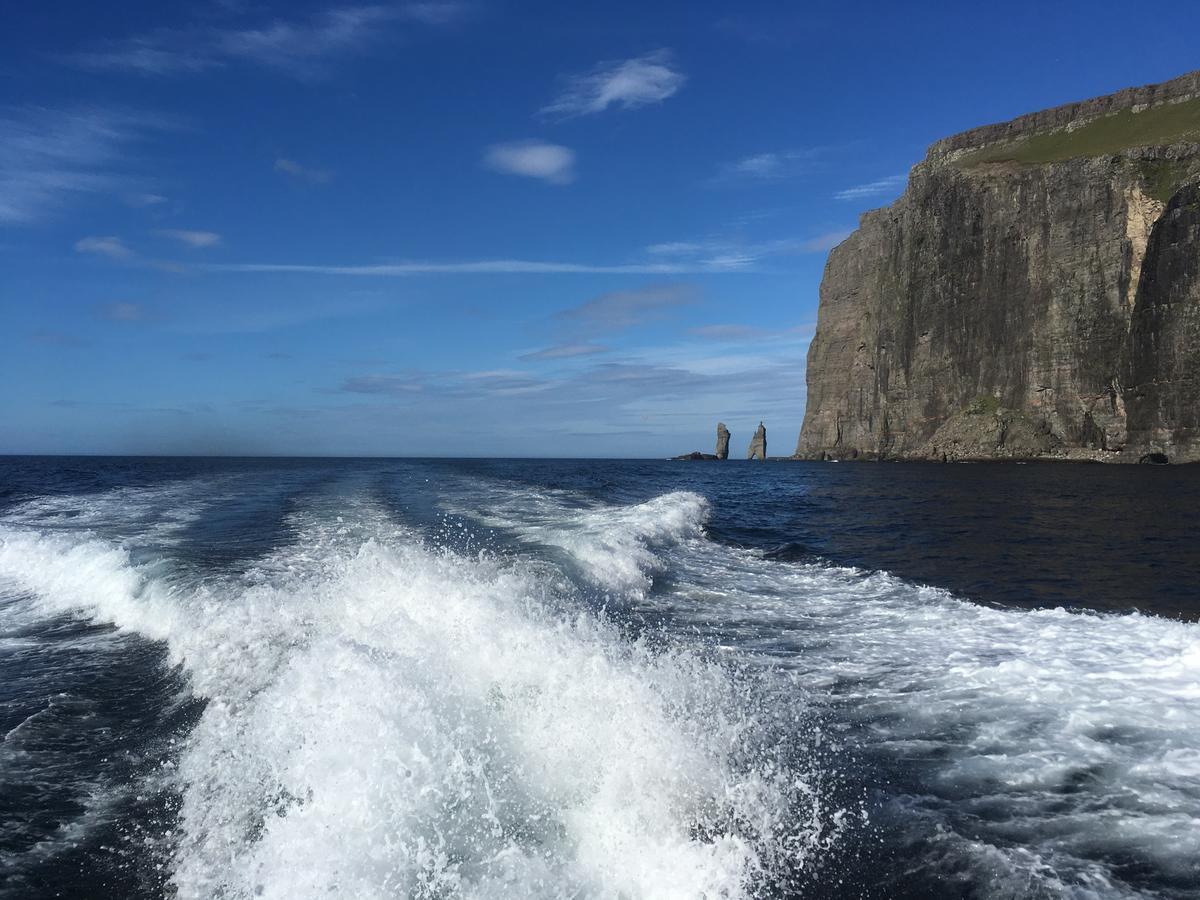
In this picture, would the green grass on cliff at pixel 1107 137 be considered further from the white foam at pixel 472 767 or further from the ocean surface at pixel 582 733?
the white foam at pixel 472 767

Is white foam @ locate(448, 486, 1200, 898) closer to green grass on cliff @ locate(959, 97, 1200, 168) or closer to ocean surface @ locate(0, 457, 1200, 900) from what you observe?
ocean surface @ locate(0, 457, 1200, 900)

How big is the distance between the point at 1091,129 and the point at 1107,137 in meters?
4.77

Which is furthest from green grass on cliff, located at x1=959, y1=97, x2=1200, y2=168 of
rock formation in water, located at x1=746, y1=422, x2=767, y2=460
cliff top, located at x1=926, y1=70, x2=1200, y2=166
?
rock formation in water, located at x1=746, y1=422, x2=767, y2=460

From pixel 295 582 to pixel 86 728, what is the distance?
4.79 m

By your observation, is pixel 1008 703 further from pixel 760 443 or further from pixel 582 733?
pixel 760 443

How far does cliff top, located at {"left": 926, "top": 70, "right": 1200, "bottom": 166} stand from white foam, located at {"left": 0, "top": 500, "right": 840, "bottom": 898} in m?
76.0

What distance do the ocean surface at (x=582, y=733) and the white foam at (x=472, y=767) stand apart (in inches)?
0.9

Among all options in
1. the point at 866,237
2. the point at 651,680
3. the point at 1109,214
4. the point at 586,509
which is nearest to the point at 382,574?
the point at 651,680

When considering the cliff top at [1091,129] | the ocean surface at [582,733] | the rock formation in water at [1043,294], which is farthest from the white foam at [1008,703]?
the cliff top at [1091,129]

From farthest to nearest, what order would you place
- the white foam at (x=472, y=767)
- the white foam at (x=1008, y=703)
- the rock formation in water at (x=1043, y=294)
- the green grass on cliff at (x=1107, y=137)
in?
the green grass on cliff at (x=1107, y=137)
the rock formation in water at (x=1043, y=294)
the white foam at (x=1008, y=703)
the white foam at (x=472, y=767)

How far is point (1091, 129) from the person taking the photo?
7581 cm

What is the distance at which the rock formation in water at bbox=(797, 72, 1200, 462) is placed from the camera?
55.5 m

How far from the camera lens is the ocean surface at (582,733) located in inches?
163

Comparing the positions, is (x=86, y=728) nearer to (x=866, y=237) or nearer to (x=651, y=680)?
(x=651, y=680)
